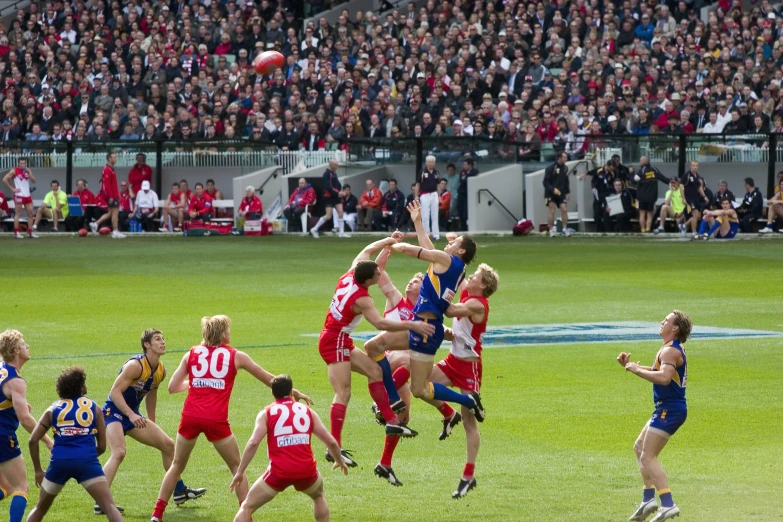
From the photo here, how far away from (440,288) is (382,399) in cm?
117

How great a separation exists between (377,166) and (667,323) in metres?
28.7

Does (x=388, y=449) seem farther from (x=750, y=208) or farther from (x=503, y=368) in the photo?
(x=750, y=208)

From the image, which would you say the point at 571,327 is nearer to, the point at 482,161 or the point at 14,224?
the point at 482,161

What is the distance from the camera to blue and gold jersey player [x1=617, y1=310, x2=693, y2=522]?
9.21 m

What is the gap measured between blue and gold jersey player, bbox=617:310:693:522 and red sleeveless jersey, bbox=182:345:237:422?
2970 mm

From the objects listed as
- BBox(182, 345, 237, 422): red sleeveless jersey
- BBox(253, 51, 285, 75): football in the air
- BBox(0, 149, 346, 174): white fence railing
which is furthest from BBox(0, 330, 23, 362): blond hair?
BBox(253, 51, 285, 75): football in the air

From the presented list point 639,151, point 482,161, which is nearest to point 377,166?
point 482,161

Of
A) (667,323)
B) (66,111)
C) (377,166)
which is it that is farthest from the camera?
(66,111)

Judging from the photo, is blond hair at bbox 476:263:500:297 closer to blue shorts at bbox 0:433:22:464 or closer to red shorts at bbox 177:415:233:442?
red shorts at bbox 177:415:233:442

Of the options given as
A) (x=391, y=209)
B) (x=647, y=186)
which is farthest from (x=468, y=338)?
(x=391, y=209)

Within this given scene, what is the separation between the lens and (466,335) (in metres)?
10.9

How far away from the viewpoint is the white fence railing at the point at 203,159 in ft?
125

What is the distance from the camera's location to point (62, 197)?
37094 millimetres

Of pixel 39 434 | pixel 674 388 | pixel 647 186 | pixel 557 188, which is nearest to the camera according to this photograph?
pixel 39 434
